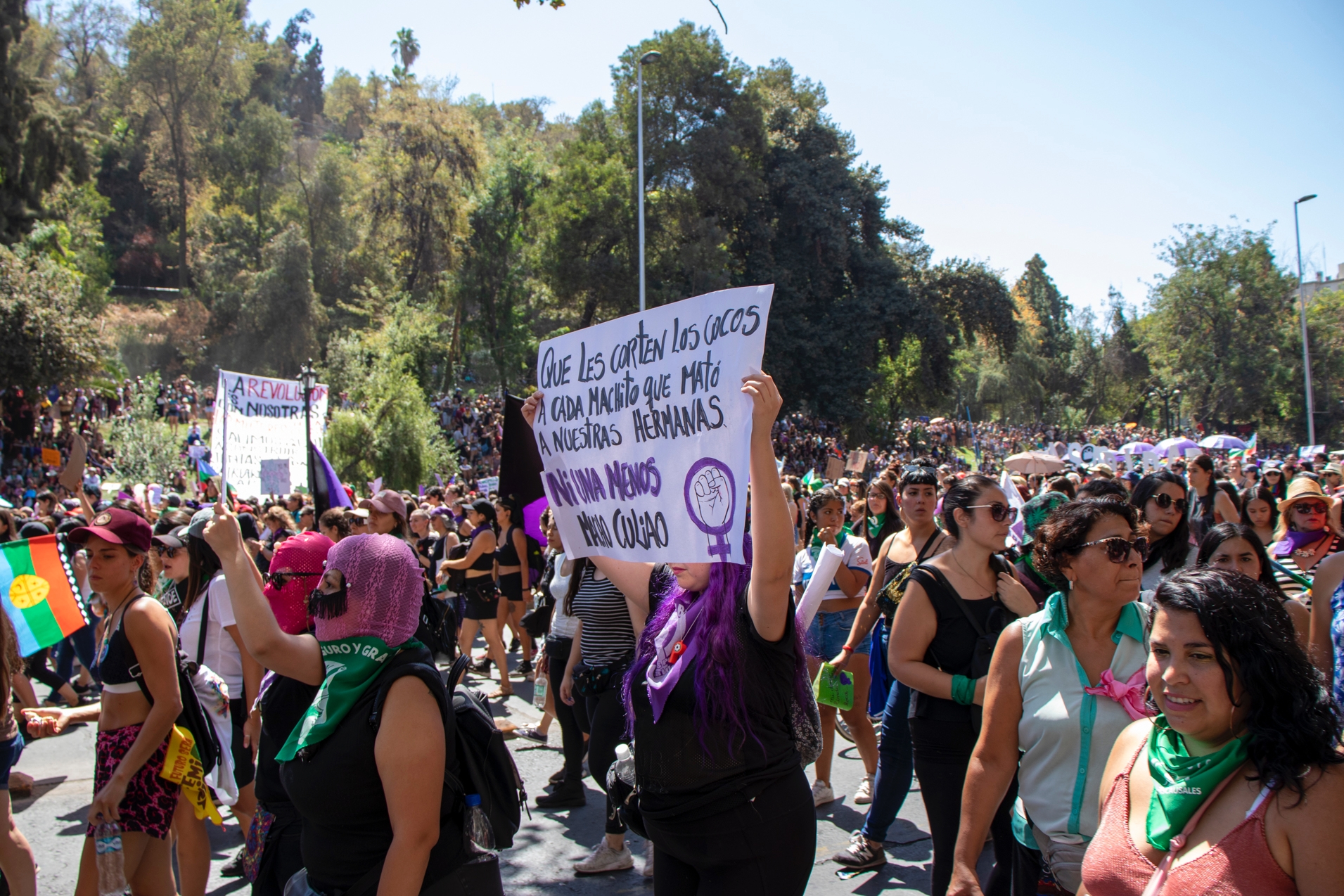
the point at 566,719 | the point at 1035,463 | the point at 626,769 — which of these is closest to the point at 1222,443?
the point at 1035,463

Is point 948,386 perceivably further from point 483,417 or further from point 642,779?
point 642,779

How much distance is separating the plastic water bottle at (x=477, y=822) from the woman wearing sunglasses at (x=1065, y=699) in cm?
124

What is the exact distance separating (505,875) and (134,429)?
22600 mm

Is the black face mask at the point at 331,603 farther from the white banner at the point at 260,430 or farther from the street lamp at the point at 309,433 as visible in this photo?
the white banner at the point at 260,430

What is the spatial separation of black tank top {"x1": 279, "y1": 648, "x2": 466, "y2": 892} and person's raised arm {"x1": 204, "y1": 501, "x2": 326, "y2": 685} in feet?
1.35

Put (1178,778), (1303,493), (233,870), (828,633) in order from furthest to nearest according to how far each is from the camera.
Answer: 1. (828,633)
2. (1303,493)
3. (233,870)
4. (1178,778)

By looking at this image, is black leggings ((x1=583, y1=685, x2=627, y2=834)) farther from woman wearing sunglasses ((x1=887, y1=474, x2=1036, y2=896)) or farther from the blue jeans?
woman wearing sunglasses ((x1=887, y1=474, x2=1036, y2=896))

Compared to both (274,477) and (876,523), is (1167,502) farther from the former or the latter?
(274,477)

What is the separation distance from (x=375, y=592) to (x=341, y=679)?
227 millimetres

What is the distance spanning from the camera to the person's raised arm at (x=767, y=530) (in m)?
2.43

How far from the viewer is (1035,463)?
1786 centimetres

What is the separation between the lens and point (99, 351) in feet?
82.7

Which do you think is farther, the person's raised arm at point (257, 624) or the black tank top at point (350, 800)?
the person's raised arm at point (257, 624)

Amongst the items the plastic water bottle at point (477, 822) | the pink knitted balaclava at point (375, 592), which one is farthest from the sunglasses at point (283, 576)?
the plastic water bottle at point (477, 822)
